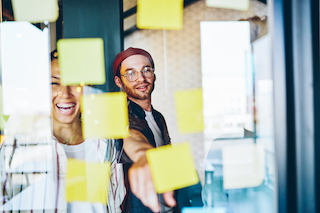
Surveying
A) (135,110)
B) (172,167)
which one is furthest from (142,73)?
(172,167)

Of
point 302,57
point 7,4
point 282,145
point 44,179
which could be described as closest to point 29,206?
point 44,179

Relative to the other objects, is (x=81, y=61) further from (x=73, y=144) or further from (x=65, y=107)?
(x=73, y=144)

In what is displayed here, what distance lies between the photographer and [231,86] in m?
1.87

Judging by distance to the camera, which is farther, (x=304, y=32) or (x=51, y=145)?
(x=51, y=145)

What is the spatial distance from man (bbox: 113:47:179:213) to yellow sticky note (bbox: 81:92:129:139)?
0.18ft

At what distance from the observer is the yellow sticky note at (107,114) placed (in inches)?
67.1

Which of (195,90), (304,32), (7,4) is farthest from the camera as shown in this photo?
(195,90)

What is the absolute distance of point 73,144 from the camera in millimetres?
1753

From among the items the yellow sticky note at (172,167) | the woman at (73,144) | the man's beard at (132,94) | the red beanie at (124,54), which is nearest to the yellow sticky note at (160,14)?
the red beanie at (124,54)

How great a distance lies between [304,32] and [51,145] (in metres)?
1.81

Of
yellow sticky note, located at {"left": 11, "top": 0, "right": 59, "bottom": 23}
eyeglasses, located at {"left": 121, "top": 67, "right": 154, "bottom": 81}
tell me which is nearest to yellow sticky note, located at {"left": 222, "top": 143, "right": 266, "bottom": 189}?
eyeglasses, located at {"left": 121, "top": 67, "right": 154, "bottom": 81}

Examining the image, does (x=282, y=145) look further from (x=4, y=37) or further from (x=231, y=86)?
(x=4, y=37)

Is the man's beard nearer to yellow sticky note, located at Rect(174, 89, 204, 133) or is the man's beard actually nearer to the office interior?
the office interior

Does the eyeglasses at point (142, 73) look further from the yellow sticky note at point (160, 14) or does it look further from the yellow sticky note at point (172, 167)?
the yellow sticky note at point (172, 167)
